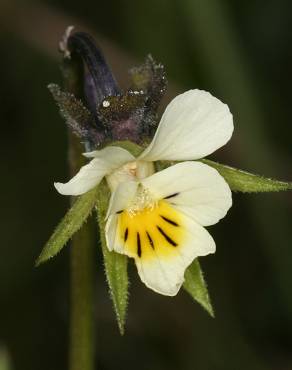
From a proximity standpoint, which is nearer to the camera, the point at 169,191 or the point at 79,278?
the point at 169,191

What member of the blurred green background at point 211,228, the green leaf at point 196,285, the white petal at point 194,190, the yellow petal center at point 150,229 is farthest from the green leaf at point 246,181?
the blurred green background at point 211,228

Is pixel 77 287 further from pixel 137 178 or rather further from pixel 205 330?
→ pixel 205 330

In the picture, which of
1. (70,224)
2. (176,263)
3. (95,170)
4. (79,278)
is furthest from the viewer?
(79,278)

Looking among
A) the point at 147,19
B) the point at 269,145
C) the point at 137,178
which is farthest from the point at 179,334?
the point at 137,178

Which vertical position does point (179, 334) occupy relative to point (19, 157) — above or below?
below

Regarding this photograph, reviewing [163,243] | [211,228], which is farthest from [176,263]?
[211,228]

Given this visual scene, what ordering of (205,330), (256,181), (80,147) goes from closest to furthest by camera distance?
(256,181) < (80,147) < (205,330)

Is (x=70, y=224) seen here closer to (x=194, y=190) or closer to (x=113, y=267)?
(x=113, y=267)

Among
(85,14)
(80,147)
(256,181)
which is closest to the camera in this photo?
(256,181)
